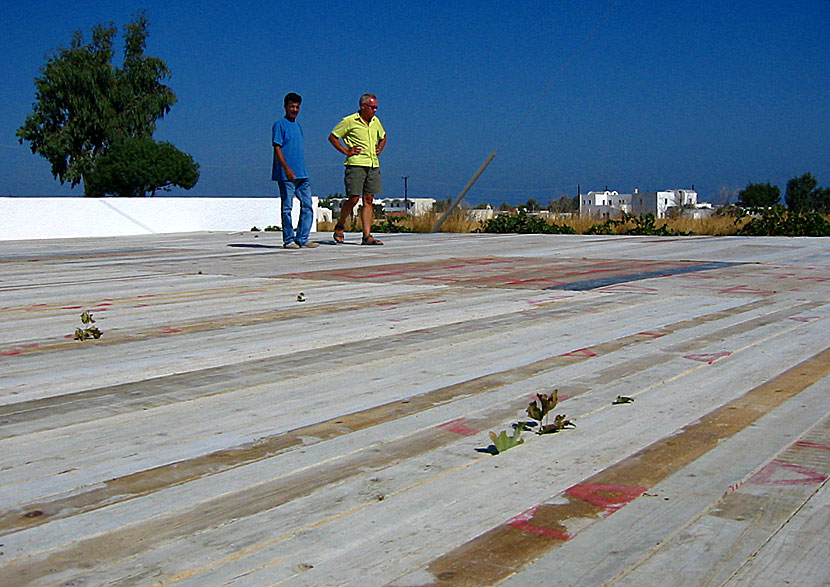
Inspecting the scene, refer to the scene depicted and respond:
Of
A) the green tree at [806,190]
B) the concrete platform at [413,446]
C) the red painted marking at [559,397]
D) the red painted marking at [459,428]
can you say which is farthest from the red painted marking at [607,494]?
the green tree at [806,190]

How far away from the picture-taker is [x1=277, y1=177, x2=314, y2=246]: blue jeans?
26.8 feet

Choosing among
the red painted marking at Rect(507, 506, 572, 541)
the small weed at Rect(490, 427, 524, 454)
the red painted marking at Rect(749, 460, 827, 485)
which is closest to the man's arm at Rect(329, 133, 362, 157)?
the small weed at Rect(490, 427, 524, 454)

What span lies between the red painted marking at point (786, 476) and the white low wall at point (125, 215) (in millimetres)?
14200

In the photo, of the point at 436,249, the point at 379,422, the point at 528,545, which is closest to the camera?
the point at 528,545

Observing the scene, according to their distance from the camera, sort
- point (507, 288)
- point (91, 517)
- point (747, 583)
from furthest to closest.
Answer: point (507, 288)
point (91, 517)
point (747, 583)

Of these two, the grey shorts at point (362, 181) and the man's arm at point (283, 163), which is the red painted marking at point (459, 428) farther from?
the grey shorts at point (362, 181)

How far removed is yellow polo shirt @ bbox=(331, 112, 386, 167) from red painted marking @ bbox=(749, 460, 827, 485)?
7.36 m

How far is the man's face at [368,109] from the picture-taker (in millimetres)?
8664

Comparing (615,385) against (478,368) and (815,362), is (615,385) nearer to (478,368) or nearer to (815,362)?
(478,368)

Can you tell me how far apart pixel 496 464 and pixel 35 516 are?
0.79 m

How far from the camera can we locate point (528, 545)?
50.4 inches

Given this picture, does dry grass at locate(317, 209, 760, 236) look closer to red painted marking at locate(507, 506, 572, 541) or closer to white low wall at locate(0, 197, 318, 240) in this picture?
white low wall at locate(0, 197, 318, 240)

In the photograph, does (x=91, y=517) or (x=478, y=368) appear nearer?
(x=91, y=517)

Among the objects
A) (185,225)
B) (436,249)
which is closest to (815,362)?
(436,249)
